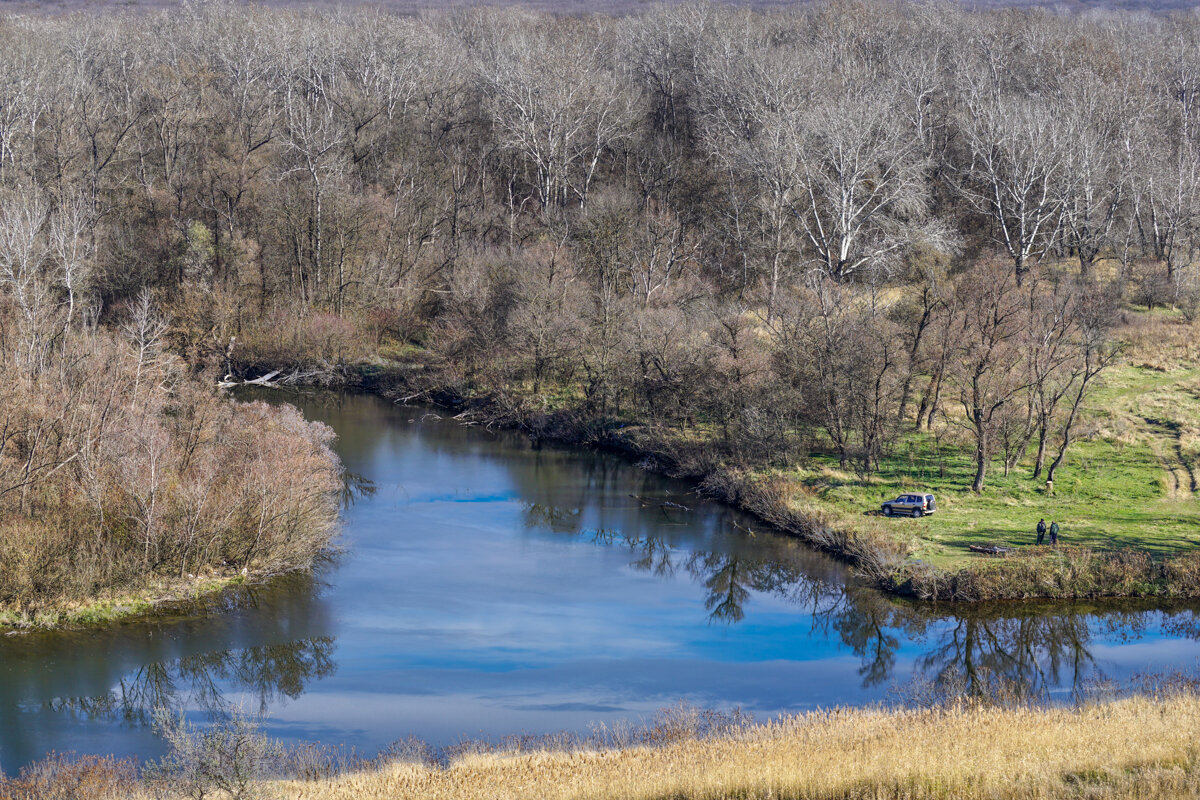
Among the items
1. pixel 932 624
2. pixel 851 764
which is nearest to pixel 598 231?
pixel 932 624

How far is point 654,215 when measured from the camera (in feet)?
220

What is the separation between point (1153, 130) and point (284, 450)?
5566cm

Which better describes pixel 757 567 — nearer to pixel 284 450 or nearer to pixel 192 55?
pixel 284 450

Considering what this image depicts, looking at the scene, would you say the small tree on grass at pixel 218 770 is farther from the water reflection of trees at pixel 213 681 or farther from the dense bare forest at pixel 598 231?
the dense bare forest at pixel 598 231

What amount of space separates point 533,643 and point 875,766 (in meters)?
13.2

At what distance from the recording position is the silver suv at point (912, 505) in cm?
3634

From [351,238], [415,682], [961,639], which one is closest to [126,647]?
[415,682]

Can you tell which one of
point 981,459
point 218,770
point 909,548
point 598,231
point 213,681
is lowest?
point 213,681

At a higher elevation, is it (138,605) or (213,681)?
(138,605)

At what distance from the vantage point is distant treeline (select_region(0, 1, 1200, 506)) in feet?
144

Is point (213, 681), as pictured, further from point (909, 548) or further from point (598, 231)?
point (598, 231)

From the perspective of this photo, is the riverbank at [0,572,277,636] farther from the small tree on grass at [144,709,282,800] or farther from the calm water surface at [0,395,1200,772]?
the small tree on grass at [144,709,282,800]

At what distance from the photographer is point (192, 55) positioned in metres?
87.5

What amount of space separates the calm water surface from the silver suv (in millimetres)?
3446
